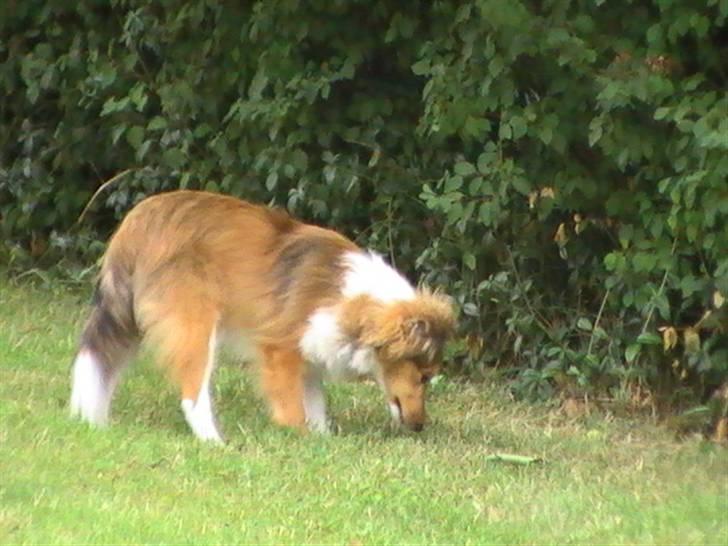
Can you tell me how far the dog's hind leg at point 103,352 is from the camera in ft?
27.9

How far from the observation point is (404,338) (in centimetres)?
867

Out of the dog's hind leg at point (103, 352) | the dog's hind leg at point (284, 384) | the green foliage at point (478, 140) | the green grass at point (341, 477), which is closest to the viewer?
the green grass at point (341, 477)

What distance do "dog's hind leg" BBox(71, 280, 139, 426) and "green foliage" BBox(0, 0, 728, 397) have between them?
2.15 m

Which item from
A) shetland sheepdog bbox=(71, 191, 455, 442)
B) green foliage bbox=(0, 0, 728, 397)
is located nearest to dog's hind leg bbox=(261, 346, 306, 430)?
shetland sheepdog bbox=(71, 191, 455, 442)

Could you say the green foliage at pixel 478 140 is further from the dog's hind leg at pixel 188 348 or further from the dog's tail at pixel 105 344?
the dog's tail at pixel 105 344

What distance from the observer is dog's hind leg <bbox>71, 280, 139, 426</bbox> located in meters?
8.51

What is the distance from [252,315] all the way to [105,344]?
73cm

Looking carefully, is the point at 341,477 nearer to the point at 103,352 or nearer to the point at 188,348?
the point at 188,348

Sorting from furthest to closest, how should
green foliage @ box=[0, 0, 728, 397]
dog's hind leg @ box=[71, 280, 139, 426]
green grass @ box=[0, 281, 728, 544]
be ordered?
green foliage @ box=[0, 0, 728, 397] → dog's hind leg @ box=[71, 280, 139, 426] → green grass @ box=[0, 281, 728, 544]

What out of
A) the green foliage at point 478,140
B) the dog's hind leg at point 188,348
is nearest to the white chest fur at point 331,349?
the dog's hind leg at point 188,348

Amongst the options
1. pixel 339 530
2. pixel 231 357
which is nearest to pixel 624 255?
pixel 231 357

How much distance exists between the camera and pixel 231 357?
966 centimetres

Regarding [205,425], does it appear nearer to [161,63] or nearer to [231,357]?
[231,357]

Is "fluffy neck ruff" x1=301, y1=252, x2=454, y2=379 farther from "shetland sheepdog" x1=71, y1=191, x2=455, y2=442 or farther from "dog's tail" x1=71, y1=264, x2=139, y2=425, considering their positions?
"dog's tail" x1=71, y1=264, x2=139, y2=425
